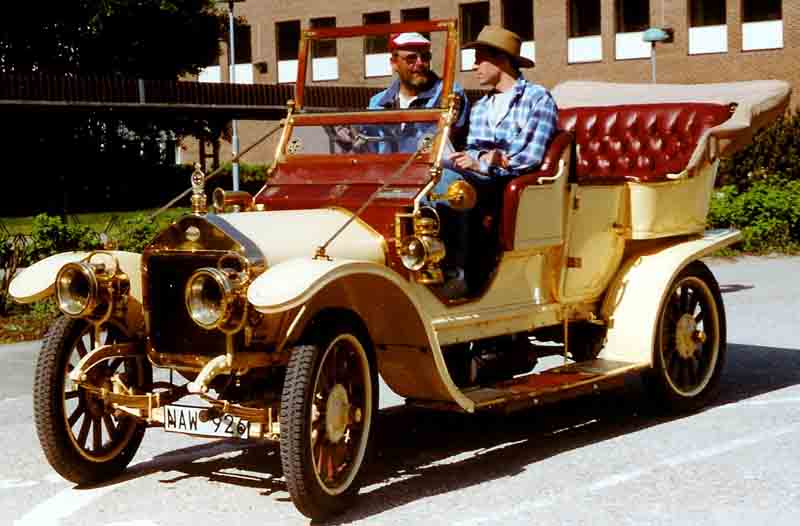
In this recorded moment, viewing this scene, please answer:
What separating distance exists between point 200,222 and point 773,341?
6190 mm

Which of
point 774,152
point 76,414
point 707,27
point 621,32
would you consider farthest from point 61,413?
point 621,32

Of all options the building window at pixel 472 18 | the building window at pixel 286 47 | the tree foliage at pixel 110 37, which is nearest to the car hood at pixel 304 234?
the tree foliage at pixel 110 37

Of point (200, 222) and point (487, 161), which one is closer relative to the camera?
point (200, 222)

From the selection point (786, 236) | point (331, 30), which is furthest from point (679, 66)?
point (331, 30)

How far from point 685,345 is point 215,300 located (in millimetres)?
3575

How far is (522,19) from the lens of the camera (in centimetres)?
5394

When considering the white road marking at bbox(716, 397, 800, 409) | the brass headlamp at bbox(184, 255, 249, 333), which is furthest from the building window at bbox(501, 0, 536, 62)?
the brass headlamp at bbox(184, 255, 249, 333)

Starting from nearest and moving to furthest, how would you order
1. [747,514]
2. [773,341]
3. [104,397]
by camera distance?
[747,514]
[104,397]
[773,341]

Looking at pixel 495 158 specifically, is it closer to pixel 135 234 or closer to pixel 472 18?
pixel 135 234

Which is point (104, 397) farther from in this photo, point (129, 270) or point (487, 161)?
point (487, 161)

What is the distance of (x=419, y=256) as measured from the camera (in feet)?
23.4

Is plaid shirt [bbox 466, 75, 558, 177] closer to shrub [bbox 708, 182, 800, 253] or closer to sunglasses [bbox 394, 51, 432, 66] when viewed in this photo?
sunglasses [bbox 394, 51, 432, 66]

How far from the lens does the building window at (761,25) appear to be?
47.8 meters

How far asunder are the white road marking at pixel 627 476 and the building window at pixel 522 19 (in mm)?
45865
